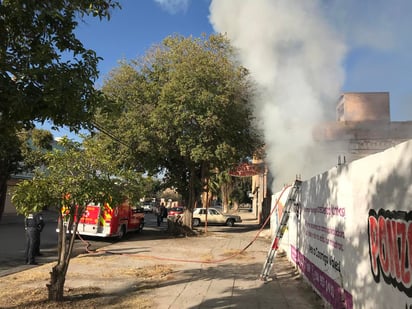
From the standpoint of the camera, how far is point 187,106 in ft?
65.9

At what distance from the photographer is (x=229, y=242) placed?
66.2 ft

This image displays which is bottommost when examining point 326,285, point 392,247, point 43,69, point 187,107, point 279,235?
point 326,285

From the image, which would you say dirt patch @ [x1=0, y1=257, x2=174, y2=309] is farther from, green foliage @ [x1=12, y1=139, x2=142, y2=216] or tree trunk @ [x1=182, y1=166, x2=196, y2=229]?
tree trunk @ [x1=182, y1=166, x2=196, y2=229]

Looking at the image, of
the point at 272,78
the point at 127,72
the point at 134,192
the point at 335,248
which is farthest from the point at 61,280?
the point at 127,72

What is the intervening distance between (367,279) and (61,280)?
16.5 ft

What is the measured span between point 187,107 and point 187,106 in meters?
0.05

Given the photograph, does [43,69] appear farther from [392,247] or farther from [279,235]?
[279,235]

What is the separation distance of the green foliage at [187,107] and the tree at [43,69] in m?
14.6

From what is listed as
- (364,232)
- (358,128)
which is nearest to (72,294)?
(364,232)

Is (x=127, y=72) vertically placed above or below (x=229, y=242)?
above

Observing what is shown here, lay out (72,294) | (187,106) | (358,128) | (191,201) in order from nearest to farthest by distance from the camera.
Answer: (72,294) < (358,128) < (187,106) < (191,201)

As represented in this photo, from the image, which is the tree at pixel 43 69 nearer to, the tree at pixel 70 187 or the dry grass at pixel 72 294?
the tree at pixel 70 187

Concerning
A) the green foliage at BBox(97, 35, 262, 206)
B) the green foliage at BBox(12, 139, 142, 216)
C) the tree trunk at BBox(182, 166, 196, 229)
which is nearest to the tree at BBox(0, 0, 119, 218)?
the green foliage at BBox(12, 139, 142, 216)

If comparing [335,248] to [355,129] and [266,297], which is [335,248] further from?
[355,129]
